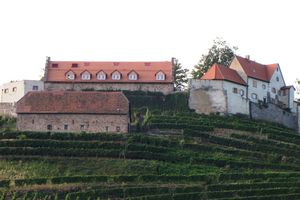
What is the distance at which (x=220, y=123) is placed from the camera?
304 feet

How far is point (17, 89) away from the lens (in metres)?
101

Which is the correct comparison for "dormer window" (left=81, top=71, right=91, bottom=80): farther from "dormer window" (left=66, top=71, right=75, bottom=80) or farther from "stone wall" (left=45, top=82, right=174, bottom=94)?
"dormer window" (left=66, top=71, right=75, bottom=80)

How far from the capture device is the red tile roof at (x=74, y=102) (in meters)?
88.8

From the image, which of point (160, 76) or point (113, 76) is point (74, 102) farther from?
point (160, 76)

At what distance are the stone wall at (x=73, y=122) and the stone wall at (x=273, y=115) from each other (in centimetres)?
2160


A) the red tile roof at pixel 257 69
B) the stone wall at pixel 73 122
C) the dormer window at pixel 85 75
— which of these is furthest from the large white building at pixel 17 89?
the red tile roof at pixel 257 69

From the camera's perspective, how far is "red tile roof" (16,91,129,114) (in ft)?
291

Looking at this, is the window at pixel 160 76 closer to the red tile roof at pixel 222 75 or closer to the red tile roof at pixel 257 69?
the red tile roof at pixel 222 75

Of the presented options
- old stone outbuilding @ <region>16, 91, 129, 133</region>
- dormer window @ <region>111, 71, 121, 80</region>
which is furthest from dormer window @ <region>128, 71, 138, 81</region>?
old stone outbuilding @ <region>16, 91, 129, 133</region>

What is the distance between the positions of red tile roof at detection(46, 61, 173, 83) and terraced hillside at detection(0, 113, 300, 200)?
10.5 metres

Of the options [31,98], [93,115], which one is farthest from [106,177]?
[31,98]

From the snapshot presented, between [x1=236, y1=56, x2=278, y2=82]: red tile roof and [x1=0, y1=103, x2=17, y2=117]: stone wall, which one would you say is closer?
[x1=0, y1=103, x2=17, y2=117]: stone wall

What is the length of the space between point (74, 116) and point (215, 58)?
3499 cm

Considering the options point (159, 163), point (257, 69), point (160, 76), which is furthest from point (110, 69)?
point (159, 163)
